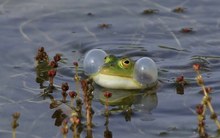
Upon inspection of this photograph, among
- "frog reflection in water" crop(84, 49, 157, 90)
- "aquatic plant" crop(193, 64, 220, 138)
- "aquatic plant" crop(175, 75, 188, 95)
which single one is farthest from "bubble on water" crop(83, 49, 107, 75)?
"aquatic plant" crop(193, 64, 220, 138)

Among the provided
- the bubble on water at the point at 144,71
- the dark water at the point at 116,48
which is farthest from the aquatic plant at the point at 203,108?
the bubble on water at the point at 144,71

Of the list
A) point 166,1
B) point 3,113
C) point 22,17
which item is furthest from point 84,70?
point 166,1

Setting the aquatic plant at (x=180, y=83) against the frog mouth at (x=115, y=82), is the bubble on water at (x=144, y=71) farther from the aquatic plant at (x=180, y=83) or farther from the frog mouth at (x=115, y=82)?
the aquatic plant at (x=180, y=83)

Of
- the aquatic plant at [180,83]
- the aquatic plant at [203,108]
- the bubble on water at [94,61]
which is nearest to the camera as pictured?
the aquatic plant at [203,108]

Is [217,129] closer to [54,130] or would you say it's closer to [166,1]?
[54,130]

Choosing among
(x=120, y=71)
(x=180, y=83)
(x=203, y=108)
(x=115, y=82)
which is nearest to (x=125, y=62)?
(x=120, y=71)

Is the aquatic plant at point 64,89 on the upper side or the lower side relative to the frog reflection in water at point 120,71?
lower
